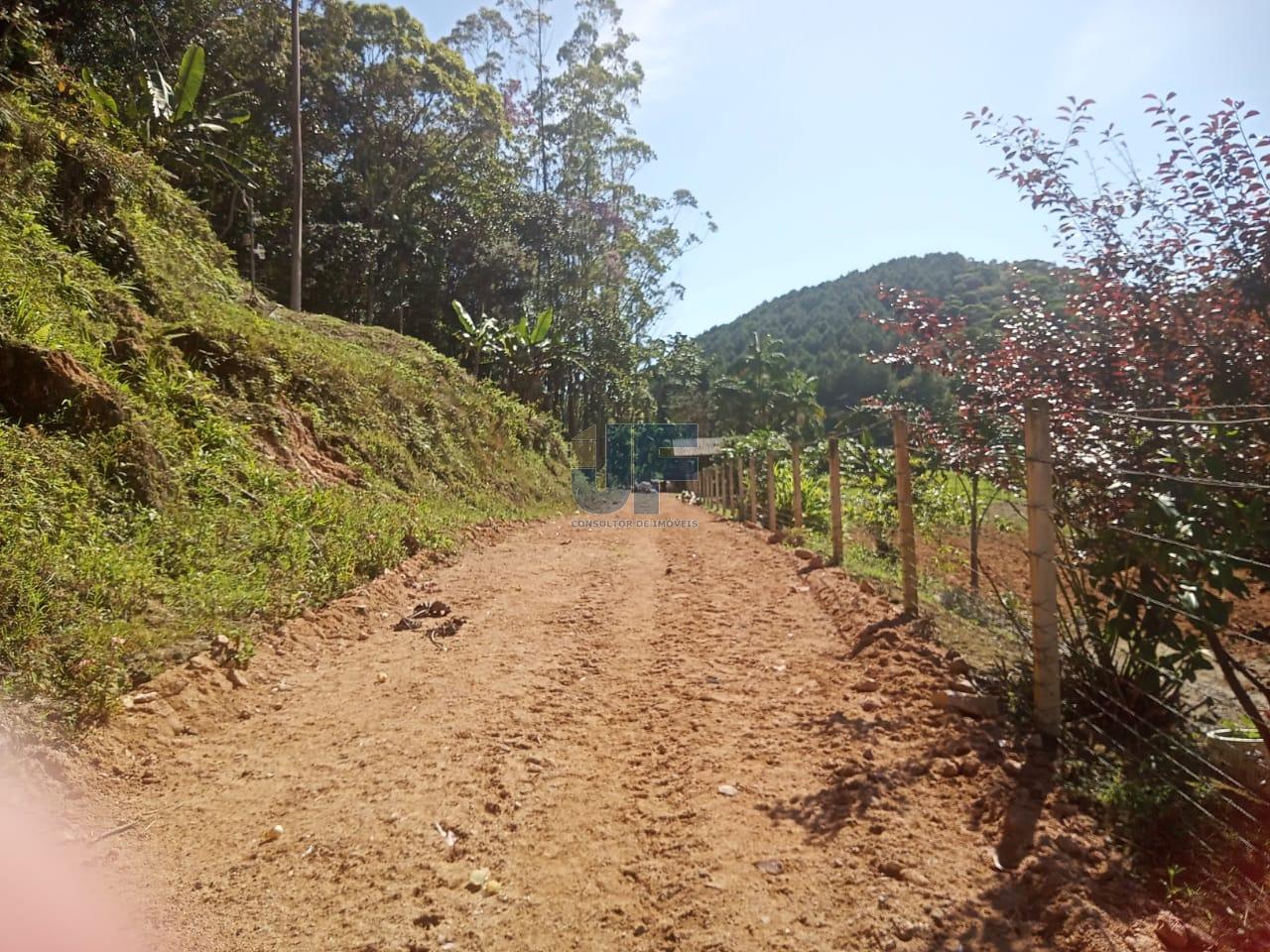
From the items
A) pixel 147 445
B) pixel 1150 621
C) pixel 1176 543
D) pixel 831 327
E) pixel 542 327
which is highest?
pixel 831 327

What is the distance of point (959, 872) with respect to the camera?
2568 millimetres

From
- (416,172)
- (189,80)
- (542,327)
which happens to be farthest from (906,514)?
(416,172)

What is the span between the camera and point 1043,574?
141 inches

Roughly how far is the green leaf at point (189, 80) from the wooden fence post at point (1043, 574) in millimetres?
13738

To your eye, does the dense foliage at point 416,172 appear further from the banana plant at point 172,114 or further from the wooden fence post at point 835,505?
the wooden fence post at point 835,505

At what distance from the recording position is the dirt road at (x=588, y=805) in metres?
2.38

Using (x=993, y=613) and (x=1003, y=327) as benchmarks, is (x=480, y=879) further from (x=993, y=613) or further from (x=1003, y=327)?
(x=993, y=613)

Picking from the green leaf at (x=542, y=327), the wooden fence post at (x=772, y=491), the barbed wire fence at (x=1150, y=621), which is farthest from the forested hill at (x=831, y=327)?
the barbed wire fence at (x=1150, y=621)

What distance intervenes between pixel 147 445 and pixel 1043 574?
20.4 ft

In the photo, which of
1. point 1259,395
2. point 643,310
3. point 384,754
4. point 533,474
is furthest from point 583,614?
point 643,310

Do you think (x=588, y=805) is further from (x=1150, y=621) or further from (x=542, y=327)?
(x=542, y=327)

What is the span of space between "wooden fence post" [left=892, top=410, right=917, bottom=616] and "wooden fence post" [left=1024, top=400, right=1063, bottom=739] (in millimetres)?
1838

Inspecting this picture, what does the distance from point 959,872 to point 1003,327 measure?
10.9 ft

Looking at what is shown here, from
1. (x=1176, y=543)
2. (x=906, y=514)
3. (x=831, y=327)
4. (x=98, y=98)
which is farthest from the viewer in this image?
(x=831, y=327)
